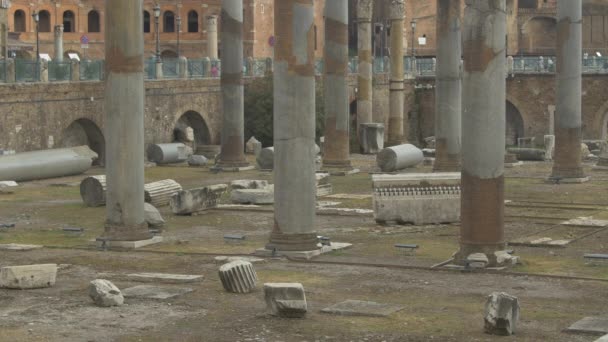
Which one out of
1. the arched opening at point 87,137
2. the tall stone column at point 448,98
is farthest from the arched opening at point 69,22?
the tall stone column at point 448,98

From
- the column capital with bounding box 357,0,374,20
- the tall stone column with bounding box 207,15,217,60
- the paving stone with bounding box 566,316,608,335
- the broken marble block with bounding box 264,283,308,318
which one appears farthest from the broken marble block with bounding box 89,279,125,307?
the tall stone column with bounding box 207,15,217,60

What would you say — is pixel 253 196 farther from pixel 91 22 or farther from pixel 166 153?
pixel 91 22

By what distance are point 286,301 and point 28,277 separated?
3972 millimetres

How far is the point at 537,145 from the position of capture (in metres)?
59.0

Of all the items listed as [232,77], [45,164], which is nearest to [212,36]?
[232,77]

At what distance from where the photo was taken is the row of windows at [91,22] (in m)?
81.9

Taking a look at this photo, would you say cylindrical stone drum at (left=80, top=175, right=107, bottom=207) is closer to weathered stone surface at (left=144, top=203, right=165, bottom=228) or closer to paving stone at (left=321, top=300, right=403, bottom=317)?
weathered stone surface at (left=144, top=203, right=165, bottom=228)

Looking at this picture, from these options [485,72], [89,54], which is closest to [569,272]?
[485,72]

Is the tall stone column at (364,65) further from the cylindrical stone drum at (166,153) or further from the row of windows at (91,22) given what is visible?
the row of windows at (91,22)

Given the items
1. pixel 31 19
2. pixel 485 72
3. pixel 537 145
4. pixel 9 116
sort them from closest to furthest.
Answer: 1. pixel 485 72
2. pixel 9 116
3. pixel 537 145
4. pixel 31 19

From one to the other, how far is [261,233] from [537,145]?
3632 centimetres

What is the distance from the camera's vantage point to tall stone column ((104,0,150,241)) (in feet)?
70.5

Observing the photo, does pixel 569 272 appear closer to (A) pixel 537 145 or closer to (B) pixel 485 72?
(B) pixel 485 72

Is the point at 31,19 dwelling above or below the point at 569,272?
above
